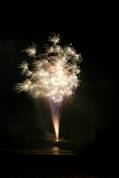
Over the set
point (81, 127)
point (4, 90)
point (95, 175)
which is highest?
point (4, 90)

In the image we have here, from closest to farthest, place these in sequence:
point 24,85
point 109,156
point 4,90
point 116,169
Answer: point 116,169 < point 109,156 < point 24,85 < point 4,90

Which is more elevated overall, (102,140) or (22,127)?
(22,127)

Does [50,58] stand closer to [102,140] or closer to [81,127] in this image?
[102,140]

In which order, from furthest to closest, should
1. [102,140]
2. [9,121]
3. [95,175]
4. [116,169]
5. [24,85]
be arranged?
1. [9,121]
2. [24,85]
3. [102,140]
4. [116,169]
5. [95,175]

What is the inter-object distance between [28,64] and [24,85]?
9.78 ft

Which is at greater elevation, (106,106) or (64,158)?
(106,106)

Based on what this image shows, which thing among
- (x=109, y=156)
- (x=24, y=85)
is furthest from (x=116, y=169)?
(x=24, y=85)

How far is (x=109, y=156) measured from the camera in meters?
21.5

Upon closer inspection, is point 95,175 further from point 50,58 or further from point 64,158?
point 50,58

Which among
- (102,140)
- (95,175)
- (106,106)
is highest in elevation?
(106,106)

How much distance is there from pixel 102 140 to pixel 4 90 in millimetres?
52430

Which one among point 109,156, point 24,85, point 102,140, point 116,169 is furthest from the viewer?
point 24,85

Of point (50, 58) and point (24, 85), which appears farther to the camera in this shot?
point (24, 85)

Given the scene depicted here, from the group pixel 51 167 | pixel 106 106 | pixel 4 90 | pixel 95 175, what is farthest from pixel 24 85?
pixel 4 90
